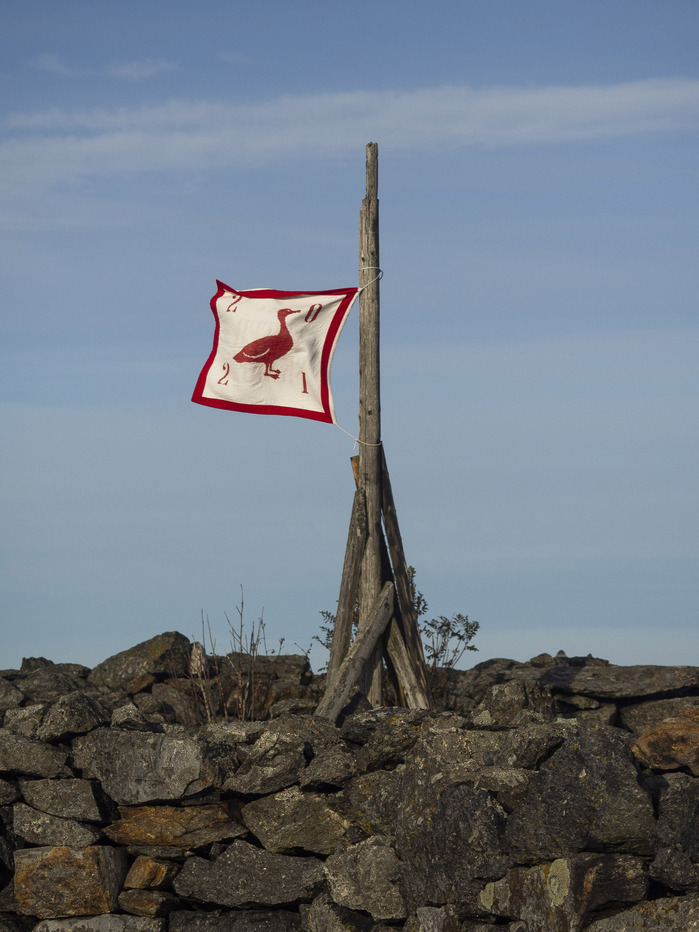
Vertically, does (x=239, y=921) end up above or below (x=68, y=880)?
below

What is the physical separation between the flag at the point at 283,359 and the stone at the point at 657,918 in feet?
16.8

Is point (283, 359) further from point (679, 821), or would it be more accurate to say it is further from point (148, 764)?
point (679, 821)

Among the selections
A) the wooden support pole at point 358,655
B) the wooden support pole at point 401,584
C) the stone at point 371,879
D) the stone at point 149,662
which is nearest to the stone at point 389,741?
the stone at point 371,879

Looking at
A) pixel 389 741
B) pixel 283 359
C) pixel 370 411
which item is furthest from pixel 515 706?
pixel 283 359

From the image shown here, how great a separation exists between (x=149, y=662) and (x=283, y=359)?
341 centimetres

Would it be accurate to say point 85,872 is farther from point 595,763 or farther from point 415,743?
point 595,763

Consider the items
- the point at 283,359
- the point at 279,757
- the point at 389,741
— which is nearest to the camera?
the point at 389,741

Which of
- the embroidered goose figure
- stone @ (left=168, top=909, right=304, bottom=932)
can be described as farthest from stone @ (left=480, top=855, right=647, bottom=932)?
the embroidered goose figure

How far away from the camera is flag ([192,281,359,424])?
1085 centimetres

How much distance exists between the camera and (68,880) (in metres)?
9.84

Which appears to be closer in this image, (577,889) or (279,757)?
(577,889)

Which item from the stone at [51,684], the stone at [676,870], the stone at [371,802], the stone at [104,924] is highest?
the stone at [51,684]

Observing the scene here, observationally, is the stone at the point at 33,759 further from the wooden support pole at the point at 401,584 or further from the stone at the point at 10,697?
the wooden support pole at the point at 401,584

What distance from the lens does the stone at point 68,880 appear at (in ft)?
32.1
